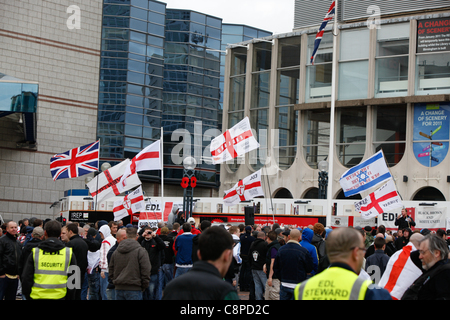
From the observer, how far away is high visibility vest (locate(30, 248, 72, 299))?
7.82 meters

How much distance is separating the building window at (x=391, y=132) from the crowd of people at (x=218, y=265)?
21.8 metres

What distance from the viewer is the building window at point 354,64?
1452 inches

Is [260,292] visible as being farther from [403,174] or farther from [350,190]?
[403,174]

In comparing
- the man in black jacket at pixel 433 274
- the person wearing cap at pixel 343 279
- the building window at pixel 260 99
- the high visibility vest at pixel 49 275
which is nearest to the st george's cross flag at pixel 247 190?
the high visibility vest at pixel 49 275

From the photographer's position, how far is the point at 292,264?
10.1m

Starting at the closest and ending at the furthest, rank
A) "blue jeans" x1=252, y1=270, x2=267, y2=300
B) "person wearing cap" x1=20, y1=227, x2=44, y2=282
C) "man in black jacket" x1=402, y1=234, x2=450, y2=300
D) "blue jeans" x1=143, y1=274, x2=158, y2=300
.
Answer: "man in black jacket" x1=402, y1=234, x2=450, y2=300, "person wearing cap" x1=20, y1=227, x2=44, y2=282, "blue jeans" x1=143, y1=274, x2=158, y2=300, "blue jeans" x1=252, y1=270, x2=267, y2=300

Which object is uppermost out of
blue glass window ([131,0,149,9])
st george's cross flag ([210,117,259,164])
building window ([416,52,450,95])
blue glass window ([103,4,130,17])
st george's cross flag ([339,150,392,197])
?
blue glass window ([131,0,149,9])

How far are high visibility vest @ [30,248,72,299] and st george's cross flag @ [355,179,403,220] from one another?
1109 cm

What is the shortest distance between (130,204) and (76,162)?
503 cm

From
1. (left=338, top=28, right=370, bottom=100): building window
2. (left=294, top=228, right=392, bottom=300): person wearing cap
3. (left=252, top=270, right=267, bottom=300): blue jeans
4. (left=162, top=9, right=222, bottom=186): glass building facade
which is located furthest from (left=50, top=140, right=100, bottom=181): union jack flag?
(left=162, top=9, right=222, bottom=186): glass building facade

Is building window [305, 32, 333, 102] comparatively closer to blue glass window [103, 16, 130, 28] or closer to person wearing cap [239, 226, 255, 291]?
blue glass window [103, 16, 130, 28]

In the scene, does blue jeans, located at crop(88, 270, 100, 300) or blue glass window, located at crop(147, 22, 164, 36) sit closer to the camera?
blue jeans, located at crop(88, 270, 100, 300)

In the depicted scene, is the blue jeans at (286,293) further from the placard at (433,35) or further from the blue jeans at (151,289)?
the placard at (433,35)
